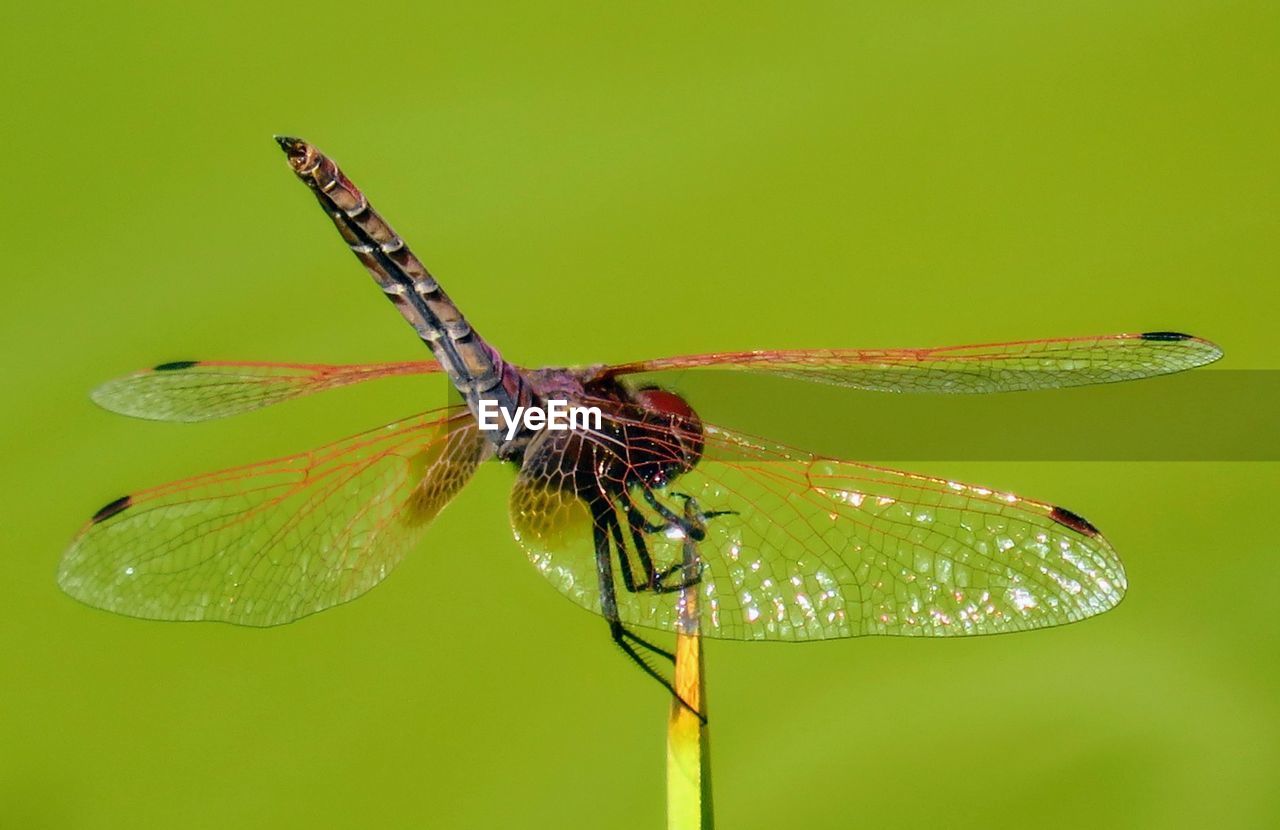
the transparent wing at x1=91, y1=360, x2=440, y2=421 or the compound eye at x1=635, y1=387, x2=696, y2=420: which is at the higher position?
the transparent wing at x1=91, y1=360, x2=440, y2=421

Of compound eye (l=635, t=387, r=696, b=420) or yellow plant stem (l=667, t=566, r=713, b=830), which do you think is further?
compound eye (l=635, t=387, r=696, b=420)

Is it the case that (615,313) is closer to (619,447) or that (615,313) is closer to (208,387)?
(619,447)

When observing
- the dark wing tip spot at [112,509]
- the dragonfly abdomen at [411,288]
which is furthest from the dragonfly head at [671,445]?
the dark wing tip spot at [112,509]

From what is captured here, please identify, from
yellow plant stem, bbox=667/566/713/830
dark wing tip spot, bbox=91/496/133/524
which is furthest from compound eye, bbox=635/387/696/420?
dark wing tip spot, bbox=91/496/133/524

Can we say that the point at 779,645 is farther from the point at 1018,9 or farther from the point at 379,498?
the point at 1018,9

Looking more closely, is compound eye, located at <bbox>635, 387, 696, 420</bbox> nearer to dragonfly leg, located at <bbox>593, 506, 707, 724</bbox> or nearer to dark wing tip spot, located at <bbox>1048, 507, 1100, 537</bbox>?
dragonfly leg, located at <bbox>593, 506, 707, 724</bbox>

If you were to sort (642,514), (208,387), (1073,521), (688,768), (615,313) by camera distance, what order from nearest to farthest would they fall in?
(688,768)
(1073,521)
(642,514)
(208,387)
(615,313)

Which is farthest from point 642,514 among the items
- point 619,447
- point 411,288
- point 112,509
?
point 112,509
